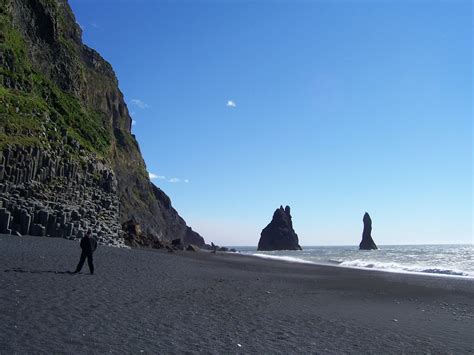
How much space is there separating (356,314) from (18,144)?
29990mm

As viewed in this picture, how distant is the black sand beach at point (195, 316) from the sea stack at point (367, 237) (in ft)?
570

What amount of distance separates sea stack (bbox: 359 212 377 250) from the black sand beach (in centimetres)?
17363

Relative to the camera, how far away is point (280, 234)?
179250 millimetres

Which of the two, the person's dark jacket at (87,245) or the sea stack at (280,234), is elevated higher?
the sea stack at (280,234)

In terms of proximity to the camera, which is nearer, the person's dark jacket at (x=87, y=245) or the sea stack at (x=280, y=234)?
the person's dark jacket at (x=87, y=245)

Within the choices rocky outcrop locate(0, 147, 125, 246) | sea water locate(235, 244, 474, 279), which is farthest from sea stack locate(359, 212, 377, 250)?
rocky outcrop locate(0, 147, 125, 246)

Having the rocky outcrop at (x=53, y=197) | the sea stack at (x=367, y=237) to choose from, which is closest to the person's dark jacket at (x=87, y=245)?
the rocky outcrop at (x=53, y=197)

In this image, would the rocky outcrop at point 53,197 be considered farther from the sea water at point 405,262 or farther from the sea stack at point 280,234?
the sea stack at point 280,234

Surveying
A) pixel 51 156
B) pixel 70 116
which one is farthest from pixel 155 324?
pixel 70 116

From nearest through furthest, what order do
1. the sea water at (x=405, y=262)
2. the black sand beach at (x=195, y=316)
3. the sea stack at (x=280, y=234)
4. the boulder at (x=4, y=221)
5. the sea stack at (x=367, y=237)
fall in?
1. the black sand beach at (x=195, y=316)
2. the boulder at (x=4, y=221)
3. the sea water at (x=405, y=262)
4. the sea stack at (x=280, y=234)
5. the sea stack at (x=367, y=237)

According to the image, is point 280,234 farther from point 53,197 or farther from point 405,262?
point 53,197

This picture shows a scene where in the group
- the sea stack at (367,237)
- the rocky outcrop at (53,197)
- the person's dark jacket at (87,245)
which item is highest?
the sea stack at (367,237)

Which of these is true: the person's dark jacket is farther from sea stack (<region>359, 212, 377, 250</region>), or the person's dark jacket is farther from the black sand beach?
sea stack (<region>359, 212, 377, 250</region>)

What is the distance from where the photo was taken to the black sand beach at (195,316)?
872 centimetres
